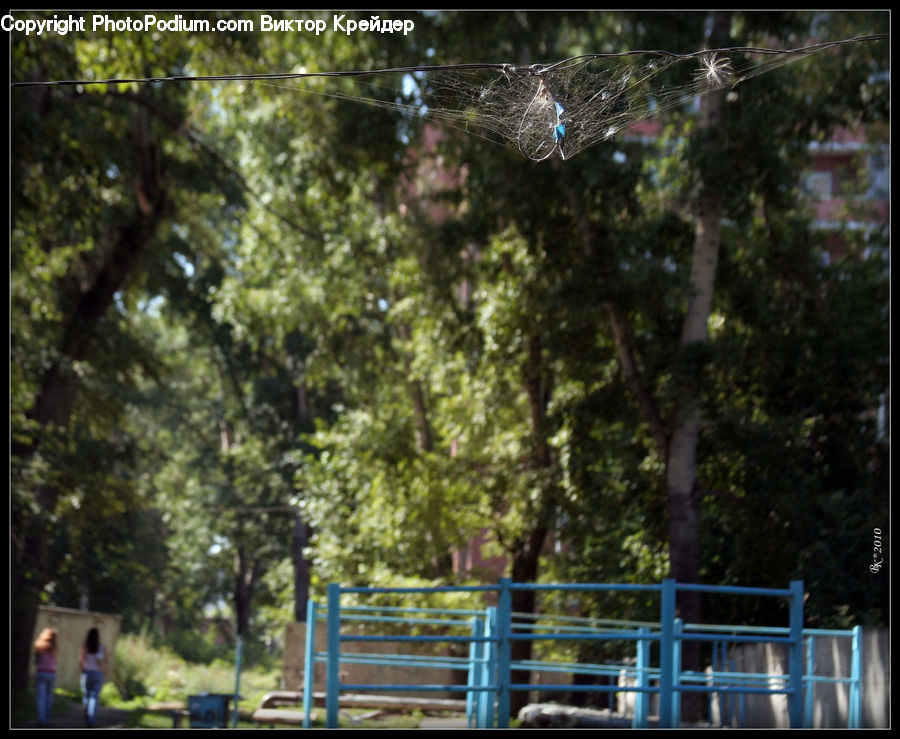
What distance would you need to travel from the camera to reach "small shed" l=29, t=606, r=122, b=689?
22438mm

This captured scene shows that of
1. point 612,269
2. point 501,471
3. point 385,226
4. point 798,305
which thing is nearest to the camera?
point 612,269

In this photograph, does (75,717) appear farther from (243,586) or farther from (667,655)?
(243,586)

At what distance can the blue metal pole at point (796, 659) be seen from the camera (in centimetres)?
830

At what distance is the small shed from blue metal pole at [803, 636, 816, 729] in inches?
634

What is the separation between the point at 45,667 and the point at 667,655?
8362 mm

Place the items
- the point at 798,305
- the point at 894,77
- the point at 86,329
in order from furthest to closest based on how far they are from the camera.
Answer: the point at 86,329 < the point at 798,305 < the point at 894,77

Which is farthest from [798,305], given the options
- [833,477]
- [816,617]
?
[816,617]

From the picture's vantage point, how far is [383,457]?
62.2 feet

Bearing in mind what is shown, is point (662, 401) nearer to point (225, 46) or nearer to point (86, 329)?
point (225, 46)

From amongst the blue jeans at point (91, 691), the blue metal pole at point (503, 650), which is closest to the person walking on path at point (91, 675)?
the blue jeans at point (91, 691)

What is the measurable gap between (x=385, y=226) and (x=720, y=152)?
844cm

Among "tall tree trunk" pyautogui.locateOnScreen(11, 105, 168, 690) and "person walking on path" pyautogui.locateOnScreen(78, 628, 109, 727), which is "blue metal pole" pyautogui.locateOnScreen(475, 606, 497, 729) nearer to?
"person walking on path" pyautogui.locateOnScreen(78, 628, 109, 727)

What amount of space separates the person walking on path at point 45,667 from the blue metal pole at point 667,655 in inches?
307

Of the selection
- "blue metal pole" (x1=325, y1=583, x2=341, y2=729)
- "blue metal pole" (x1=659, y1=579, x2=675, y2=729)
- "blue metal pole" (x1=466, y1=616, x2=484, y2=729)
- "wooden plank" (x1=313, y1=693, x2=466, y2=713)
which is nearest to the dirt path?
"wooden plank" (x1=313, y1=693, x2=466, y2=713)
